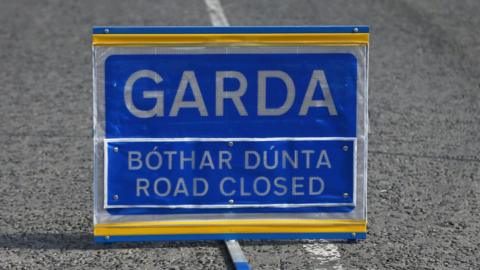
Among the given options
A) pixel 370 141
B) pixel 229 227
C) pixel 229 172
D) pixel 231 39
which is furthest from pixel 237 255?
pixel 370 141

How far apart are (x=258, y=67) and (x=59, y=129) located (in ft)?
12.1

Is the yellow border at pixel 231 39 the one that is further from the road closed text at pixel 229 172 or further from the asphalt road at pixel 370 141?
the asphalt road at pixel 370 141

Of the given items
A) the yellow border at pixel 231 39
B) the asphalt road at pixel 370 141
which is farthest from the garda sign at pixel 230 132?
the asphalt road at pixel 370 141

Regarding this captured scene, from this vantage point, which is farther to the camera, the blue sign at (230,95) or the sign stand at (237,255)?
the blue sign at (230,95)

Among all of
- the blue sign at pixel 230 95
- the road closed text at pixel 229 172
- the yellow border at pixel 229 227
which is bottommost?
the yellow border at pixel 229 227

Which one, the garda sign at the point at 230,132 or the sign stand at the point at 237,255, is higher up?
the garda sign at the point at 230,132

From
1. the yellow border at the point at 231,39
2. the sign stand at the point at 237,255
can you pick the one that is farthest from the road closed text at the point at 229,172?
the yellow border at the point at 231,39

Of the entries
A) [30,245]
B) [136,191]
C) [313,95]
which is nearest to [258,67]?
[313,95]

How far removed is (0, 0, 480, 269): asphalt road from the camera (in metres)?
6.40

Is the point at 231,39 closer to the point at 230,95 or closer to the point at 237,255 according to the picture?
the point at 230,95

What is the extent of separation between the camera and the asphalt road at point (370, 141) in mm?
6402

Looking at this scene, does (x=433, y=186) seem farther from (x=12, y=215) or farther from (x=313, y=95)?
(x=12, y=215)

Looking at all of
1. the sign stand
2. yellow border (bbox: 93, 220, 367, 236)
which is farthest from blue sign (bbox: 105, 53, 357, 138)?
the sign stand

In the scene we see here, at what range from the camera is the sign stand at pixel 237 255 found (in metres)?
6.08
